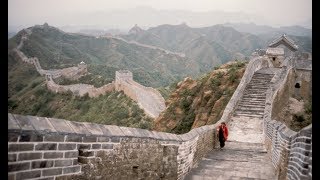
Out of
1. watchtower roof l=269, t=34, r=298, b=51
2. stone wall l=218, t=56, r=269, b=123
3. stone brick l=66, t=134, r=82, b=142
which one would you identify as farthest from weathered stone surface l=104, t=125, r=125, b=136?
watchtower roof l=269, t=34, r=298, b=51

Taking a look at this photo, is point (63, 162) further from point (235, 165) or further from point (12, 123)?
point (235, 165)

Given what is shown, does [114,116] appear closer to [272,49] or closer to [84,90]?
[84,90]

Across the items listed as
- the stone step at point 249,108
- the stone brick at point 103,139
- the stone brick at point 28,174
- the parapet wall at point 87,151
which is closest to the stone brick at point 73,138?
the parapet wall at point 87,151

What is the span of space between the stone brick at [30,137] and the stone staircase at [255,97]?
15.7m

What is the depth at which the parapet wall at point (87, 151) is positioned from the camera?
4.12 meters

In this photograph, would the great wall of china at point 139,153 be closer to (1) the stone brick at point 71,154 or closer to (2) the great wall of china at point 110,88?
(1) the stone brick at point 71,154

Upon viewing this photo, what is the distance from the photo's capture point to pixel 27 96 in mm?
Answer: 43219

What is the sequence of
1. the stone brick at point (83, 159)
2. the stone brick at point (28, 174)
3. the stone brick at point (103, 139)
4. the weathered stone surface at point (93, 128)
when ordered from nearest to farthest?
the stone brick at point (28, 174)
the stone brick at point (83, 159)
the weathered stone surface at point (93, 128)
the stone brick at point (103, 139)

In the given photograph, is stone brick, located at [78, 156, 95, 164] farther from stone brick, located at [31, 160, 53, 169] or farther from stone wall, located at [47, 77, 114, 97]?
stone wall, located at [47, 77, 114, 97]

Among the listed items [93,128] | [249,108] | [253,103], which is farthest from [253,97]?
[93,128]

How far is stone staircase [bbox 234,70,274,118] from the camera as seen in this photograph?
63.4 ft

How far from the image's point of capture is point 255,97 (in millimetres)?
20969

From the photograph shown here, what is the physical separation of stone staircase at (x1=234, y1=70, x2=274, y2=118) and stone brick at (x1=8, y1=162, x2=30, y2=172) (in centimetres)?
1585

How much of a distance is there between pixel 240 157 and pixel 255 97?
8.94 meters
